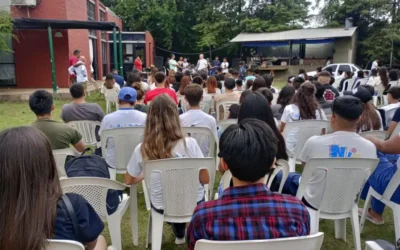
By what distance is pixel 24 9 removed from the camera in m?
13.0

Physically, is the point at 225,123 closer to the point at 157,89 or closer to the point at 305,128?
the point at 305,128

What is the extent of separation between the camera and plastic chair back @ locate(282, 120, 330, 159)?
163 inches

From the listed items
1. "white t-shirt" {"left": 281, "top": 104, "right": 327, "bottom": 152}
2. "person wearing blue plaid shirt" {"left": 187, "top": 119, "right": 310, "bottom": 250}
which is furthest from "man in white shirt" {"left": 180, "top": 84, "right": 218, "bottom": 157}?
"person wearing blue plaid shirt" {"left": 187, "top": 119, "right": 310, "bottom": 250}

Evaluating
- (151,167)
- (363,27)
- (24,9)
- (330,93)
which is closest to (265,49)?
(363,27)

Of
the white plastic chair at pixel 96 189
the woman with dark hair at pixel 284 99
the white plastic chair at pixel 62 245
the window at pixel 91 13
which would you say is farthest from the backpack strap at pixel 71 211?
the window at pixel 91 13

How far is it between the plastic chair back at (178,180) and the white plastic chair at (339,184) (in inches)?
30.1

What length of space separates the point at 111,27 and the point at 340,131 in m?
11.8

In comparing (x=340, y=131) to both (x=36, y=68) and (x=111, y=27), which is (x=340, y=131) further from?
(x=36, y=68)

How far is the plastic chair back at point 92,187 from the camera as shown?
90.6 inches

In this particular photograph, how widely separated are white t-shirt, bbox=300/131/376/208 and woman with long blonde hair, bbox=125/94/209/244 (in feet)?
2.75

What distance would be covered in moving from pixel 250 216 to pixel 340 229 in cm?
205

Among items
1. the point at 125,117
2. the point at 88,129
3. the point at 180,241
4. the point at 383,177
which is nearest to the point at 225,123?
the point at 125,117

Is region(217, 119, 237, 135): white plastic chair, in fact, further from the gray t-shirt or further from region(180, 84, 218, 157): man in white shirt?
the gray t-shirt

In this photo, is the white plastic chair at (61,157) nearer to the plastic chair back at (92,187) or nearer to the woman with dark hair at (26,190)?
the plastic chair back at (92,187)
